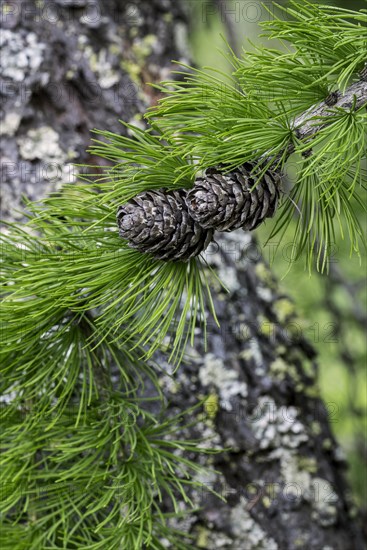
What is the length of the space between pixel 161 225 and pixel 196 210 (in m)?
0.04

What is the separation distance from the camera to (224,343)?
1.30 metres

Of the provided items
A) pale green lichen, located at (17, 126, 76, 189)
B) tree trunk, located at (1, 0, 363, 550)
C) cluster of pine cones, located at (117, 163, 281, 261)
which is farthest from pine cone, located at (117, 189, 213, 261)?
pale green lichen, located at (17, 126, 76, 189)

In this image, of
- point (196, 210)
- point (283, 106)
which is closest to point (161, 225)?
point (196, 210)

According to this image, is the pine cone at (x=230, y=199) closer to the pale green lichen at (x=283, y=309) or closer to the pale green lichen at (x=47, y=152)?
the pale green lichen at (x=47, y=152)

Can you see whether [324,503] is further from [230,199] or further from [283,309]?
[230,199]

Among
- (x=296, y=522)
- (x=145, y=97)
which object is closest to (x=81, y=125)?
(x=145, y=97)

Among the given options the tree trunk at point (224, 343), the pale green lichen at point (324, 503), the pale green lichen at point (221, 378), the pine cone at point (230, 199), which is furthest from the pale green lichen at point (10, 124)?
the pale green lichen at point (324, 503)

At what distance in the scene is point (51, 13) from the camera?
1392 mm

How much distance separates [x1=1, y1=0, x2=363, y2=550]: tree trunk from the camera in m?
1.25

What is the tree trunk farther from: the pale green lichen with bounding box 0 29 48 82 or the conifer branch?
the conifer branch

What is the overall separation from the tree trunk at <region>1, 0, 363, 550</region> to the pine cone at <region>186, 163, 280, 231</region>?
18.7 inches

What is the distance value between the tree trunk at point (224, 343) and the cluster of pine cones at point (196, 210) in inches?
18.4

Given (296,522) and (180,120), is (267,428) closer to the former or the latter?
(296,522)

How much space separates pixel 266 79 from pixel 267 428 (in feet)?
2.54
